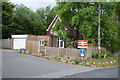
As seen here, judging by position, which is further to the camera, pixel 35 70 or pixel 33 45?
pixel 33 45

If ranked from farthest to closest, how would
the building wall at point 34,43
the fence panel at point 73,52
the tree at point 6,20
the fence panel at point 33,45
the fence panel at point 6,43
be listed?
the tree at point 6,20 < the fence panel at point 6,43 < the fence panel at point 33,45 < the building wall at point 34,43 < the fence panel at point 73,52

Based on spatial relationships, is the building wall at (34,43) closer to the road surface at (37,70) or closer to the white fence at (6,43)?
the white fence at (6,43)

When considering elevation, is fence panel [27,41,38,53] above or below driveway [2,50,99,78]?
above

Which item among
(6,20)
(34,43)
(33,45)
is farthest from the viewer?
(6,20)

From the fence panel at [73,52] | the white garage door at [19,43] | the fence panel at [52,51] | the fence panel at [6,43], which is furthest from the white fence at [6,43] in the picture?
the fence panel at [73,52]

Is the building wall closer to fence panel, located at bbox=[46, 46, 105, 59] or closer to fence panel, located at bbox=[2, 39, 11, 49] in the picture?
fence panel, located at bbox=[46, 46, 105, 59]

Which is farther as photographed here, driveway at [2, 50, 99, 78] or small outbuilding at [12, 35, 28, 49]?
small outbuilding at [12, 35, 28, 49]

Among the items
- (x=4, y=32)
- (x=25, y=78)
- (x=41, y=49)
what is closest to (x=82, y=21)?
(x=41, y=49)

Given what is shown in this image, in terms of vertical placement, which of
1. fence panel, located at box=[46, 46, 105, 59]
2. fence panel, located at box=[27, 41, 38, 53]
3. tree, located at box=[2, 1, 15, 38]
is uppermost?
tree, located at box=[2, 1, 15, 38]

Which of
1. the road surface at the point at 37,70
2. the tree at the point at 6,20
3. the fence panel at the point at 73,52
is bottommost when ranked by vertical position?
the road surface at the point at 37,70

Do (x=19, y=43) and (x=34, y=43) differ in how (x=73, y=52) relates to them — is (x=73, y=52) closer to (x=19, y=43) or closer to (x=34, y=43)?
(x=34, y=43)

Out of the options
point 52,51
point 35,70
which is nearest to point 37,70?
point 35,70


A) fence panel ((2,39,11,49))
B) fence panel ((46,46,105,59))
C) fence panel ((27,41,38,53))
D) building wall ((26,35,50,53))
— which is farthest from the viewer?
fence panel ((2,39,11,49))

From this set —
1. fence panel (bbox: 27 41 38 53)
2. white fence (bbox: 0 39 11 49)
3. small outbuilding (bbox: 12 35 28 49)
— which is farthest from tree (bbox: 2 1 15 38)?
fence panel (bbox: 27 41 38 53)
